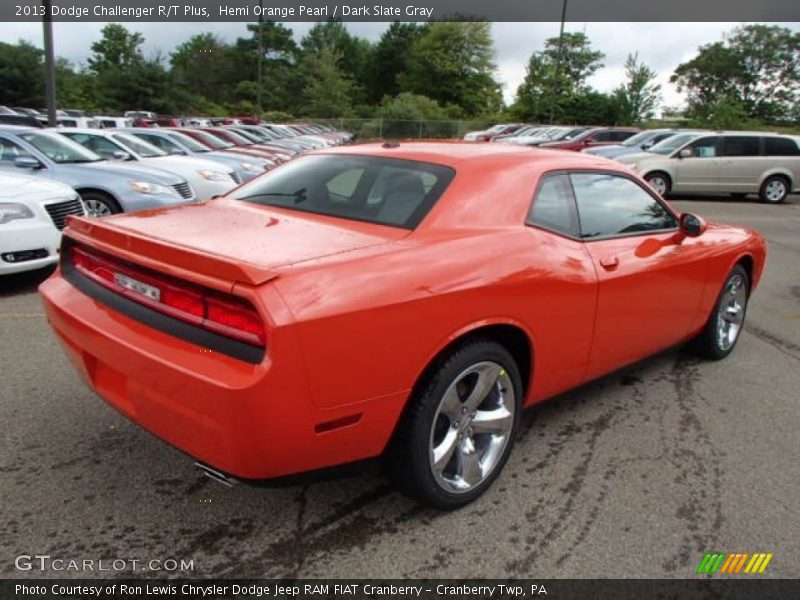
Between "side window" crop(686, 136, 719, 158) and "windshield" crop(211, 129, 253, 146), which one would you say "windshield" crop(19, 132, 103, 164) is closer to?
"windshield" crop(211, 129, 253, 146)

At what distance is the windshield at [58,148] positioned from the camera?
809cm

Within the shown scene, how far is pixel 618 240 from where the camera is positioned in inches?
136

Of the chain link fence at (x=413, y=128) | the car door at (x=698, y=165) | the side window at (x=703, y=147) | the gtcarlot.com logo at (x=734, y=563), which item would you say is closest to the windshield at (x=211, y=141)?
the car door at (x=698, y=165)

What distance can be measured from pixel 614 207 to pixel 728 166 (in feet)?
47.5

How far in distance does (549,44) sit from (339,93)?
2153 centimetres

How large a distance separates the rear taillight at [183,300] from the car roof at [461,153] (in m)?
1.42

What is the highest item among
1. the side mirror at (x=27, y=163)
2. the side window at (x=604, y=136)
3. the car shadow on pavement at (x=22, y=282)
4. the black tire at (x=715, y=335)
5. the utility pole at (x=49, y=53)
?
the utility pole at (x=49, y=53)

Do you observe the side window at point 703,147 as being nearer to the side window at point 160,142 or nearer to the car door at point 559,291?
the side window at point 160,142

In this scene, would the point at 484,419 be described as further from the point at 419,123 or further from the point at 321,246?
the point at 419,123

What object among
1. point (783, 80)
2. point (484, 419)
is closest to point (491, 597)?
point (484, 419)

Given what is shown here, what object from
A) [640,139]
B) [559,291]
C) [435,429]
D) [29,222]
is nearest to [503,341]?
[559,291]

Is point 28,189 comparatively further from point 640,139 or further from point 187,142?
point 640,139

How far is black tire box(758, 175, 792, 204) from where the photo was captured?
16.4 m

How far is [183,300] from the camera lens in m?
2.30
